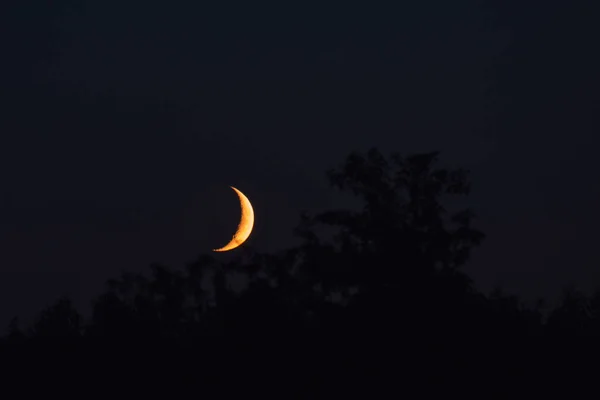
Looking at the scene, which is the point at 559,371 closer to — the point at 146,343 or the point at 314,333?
the point at 314,333

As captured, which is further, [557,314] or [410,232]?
[557,314]

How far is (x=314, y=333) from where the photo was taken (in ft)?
112

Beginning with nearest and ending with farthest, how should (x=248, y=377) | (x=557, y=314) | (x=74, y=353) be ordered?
(x=248, y=377), (x=74, y=353), (x=557, y=314)

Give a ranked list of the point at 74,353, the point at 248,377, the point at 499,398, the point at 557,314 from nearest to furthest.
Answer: the point at 499,398, the point at 248,377, the point at 74,353, the point at 557,314

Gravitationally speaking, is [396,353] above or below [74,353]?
below

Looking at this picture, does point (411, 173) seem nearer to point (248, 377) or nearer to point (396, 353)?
point (396, 353)

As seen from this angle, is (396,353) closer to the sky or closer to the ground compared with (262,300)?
closer to the ground

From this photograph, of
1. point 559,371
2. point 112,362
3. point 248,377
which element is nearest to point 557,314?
point 559,371

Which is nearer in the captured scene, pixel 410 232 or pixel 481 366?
pixel 481 366

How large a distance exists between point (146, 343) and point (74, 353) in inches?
90.7

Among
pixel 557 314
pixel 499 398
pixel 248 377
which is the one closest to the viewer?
pixel 499 398

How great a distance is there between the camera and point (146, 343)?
3681cm

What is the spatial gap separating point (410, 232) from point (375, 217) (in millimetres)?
1160

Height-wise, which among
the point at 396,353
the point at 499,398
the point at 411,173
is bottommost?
the point at 499,398
